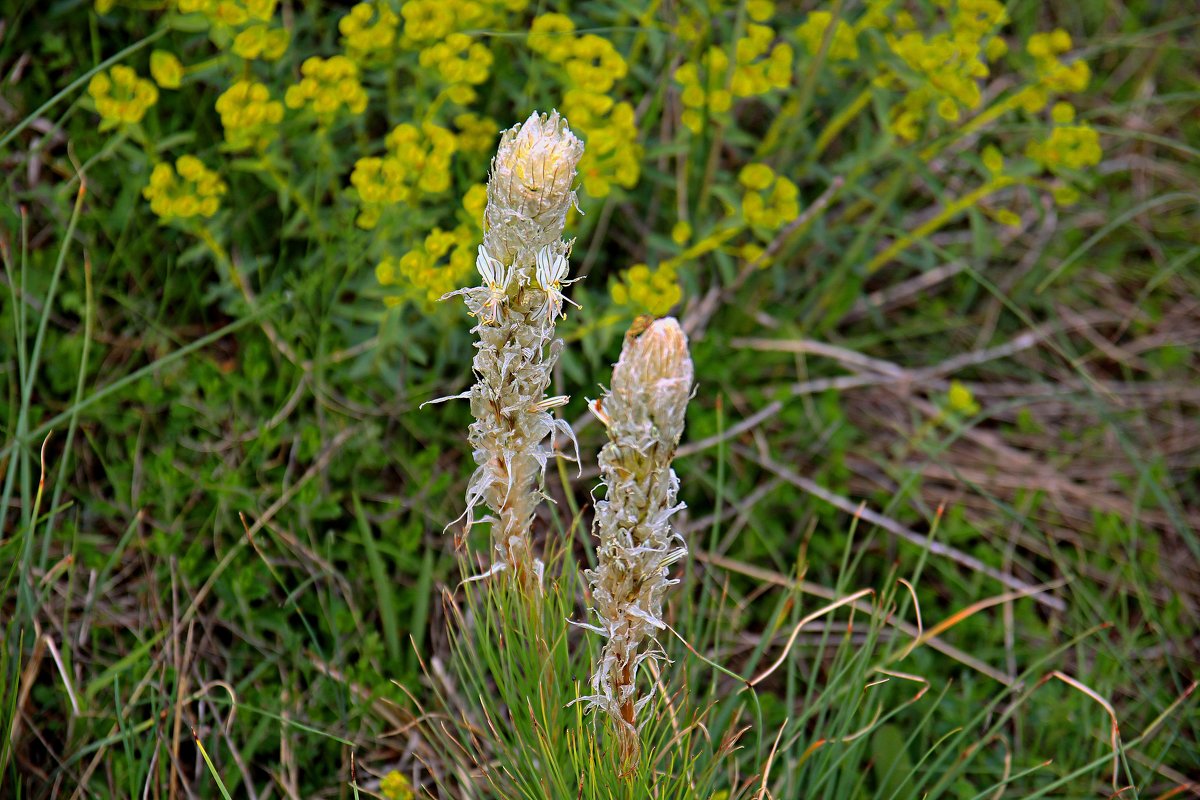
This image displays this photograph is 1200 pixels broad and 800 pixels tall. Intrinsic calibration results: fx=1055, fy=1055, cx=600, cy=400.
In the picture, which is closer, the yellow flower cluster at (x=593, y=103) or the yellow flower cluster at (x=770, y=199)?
the yellow flower cluster at (x=593, y=103)

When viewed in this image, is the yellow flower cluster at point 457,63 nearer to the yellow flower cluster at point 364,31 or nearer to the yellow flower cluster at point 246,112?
the yellow flower cluster at point 364,31

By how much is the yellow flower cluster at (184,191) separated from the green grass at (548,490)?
159 mm

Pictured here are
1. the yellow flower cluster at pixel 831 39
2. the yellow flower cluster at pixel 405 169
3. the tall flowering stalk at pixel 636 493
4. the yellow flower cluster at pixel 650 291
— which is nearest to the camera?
the tall flowering stalk at pixel 636 493

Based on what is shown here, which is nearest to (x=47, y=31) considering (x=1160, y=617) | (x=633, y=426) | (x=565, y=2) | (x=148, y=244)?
(x=148, y=244)

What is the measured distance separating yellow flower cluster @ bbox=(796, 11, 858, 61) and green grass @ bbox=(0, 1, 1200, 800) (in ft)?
0.42

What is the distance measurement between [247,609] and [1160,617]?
210 centimetres

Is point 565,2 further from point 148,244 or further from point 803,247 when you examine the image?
point 148,244

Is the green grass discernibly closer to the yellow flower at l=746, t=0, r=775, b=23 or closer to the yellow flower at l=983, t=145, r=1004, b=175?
the yellow flower at l=983, t=145, r=1004, b=175

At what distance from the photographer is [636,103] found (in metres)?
2.81

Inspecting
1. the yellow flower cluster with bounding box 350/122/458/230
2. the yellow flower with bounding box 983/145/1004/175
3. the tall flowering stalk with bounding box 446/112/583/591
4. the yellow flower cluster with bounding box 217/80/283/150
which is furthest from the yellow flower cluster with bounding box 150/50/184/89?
the yellow flower with bounding box 983/145/1004/175

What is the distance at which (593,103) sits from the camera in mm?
2164

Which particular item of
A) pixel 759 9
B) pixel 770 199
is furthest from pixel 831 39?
pixel 770 199

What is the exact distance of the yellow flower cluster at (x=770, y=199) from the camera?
A: 2279 millimetres

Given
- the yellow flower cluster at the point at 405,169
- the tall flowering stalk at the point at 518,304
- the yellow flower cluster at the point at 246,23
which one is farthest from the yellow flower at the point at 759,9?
the tall flowering stalk at the point at 518,304
